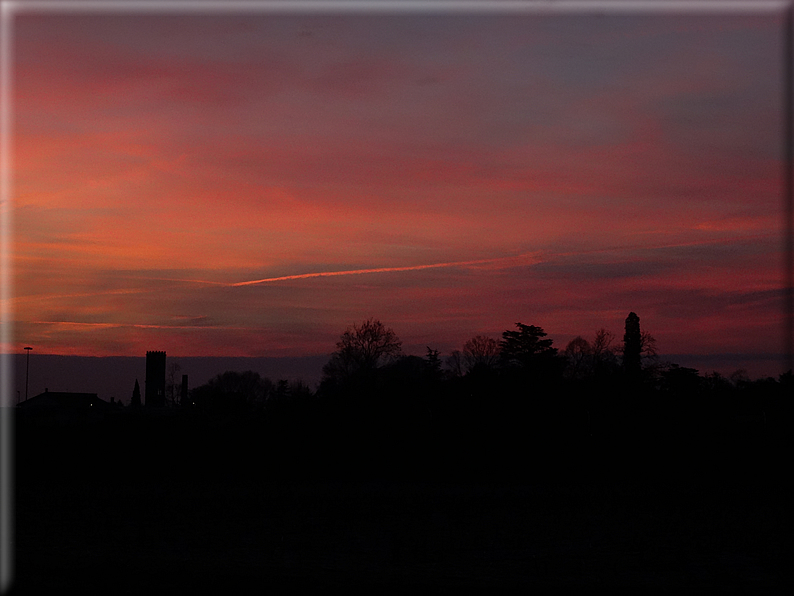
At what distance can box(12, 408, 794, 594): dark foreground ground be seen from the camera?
35.9 ft

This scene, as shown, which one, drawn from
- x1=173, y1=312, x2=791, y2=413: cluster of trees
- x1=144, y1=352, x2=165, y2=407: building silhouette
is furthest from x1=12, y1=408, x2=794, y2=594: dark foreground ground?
x1=144, y1=352, x2=165, y2=407: building silhouette

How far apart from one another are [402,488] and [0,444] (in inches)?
662

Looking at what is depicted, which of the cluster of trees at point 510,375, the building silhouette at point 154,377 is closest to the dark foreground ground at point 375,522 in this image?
the cluster of trees at point 510,375

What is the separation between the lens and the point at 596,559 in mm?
12641

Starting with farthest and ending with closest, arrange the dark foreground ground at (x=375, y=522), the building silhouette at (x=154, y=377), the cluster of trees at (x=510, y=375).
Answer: the building silhouette at (x=154, y=377)
the cluster of trees at (x=510, y=375)
the dark foreground ground at (x=375, y=522)

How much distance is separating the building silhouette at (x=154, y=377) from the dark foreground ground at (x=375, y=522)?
5100cm

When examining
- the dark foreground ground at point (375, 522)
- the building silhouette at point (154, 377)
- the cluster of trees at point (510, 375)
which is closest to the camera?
the dark foreground ground at point (375, 522)

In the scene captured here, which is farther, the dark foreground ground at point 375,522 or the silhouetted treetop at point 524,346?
the silhouetted treetop at point 524,346

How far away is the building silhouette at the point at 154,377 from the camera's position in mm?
80375

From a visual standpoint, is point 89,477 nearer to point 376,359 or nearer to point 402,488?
point 402,488

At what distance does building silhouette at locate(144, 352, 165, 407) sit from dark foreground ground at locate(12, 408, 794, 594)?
167 feet

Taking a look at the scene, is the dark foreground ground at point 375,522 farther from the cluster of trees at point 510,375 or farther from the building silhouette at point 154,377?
the building silhouette at point 154,377

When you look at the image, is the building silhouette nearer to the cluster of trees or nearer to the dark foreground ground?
the cluster of trees

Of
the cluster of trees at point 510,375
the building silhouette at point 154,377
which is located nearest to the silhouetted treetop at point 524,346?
the cluster of trees at point 510,375
